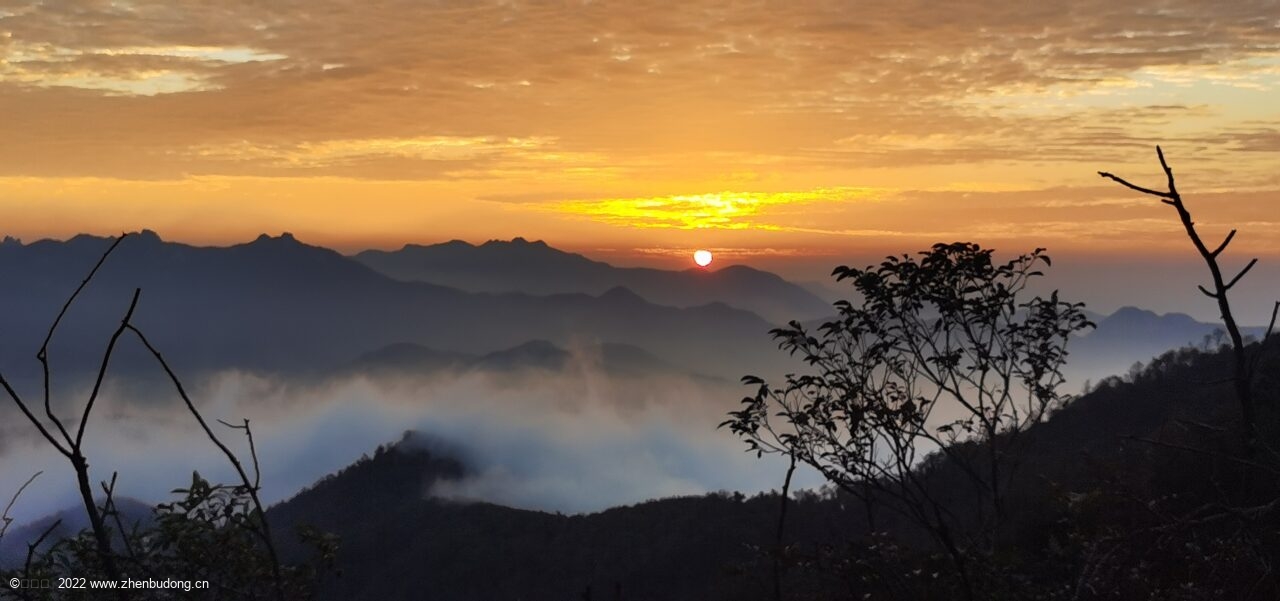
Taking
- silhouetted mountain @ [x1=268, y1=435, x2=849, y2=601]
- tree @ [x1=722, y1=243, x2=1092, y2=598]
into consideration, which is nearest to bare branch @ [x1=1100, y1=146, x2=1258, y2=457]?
tree @ [x1=722, y1=243, x2=1092, y2=598]

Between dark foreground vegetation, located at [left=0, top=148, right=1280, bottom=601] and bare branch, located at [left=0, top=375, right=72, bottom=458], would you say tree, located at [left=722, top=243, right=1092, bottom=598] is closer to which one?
dark foreground vegetation, located at [left=0, top=148, right=1280, bottom=601]

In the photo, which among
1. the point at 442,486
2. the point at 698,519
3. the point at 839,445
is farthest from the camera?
the point at 442,486

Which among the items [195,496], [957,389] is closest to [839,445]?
[957,389]

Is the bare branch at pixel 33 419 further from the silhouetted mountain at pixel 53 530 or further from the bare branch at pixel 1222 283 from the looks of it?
the bare branch at pixel 1222 283

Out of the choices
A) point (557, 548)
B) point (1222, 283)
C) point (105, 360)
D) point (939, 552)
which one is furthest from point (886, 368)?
point (557, 548)

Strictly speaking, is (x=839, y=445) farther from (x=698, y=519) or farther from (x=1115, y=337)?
(x=1115, y=337)

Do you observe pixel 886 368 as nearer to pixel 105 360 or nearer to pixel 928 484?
pixel 928 484

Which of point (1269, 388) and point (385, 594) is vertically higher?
point (1269, 388)

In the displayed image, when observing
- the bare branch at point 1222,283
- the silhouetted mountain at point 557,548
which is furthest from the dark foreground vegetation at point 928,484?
the silhouetted mountain at point 557,548

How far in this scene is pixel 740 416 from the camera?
10.4 meters

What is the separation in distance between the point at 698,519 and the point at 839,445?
5092 centimetres

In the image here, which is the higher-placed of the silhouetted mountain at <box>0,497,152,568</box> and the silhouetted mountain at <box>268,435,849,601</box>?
the silhouetted mountain at <box>0,497,152,568</box>

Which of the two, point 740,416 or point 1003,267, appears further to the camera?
point 1003,267

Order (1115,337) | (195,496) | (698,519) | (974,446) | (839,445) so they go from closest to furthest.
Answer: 1. (195,496)
2. (839,445)
3. (974,446)
4. (698,519)
5. (1115,337)
